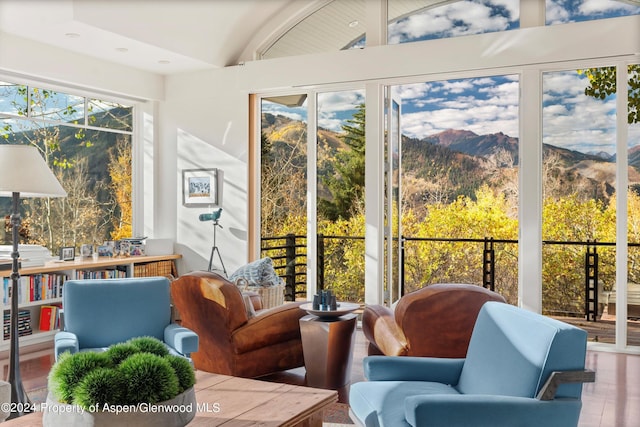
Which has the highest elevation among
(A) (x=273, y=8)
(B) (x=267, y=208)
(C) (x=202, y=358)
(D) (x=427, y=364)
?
(A) (x=273, y=8)

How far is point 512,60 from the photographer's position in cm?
589

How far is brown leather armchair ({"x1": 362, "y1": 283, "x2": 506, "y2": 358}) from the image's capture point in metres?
3.60

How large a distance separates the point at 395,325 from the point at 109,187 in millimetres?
4771

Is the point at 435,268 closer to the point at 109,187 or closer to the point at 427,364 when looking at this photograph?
the point at 109,187

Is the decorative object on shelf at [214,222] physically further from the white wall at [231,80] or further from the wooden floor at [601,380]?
the wooden floor at [601,380]

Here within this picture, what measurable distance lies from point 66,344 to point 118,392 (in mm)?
1778

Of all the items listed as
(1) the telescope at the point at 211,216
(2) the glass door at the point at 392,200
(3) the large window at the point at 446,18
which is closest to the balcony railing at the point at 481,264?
(2) the glass door at the point at 392,200

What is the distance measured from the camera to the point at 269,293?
6.15 m

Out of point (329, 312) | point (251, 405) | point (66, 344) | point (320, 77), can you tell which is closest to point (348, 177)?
point (320, 77)

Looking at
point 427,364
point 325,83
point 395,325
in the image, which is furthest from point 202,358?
point 325,83

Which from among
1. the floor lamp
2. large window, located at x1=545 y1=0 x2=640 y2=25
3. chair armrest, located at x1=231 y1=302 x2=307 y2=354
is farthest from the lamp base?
large window, located at x1=545 y1=0 x2=640 y2=25

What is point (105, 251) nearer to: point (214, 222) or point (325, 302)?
point (214, 222)

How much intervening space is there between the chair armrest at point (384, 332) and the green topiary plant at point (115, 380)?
70.7 inches

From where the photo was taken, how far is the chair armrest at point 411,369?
304 cm
